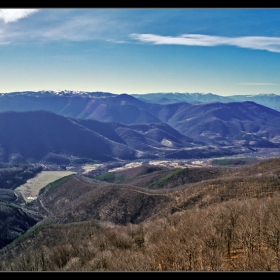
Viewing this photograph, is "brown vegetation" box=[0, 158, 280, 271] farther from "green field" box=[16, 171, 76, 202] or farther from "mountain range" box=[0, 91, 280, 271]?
"green field" box=[16, 171, 76, 202]

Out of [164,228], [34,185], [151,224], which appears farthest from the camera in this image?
[34,185]

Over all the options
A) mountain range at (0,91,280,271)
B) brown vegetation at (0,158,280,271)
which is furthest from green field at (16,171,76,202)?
brown vegetation at (0,158,280,271)

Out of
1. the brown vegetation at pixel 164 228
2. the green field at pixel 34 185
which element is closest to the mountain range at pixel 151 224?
the brown vegetation at pixel 164 228

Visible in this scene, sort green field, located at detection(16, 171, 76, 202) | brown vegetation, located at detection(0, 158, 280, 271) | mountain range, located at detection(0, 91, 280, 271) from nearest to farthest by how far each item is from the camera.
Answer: brown vegetation, located at detection(0, 158, 280, 271) < mountain range, located at detection(0, 91, 280, 271) < green field, located at detection(16, 171, 76, 202)

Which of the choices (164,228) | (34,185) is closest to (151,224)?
(164,228)

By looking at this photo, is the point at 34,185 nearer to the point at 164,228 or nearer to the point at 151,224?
the point at 151,224

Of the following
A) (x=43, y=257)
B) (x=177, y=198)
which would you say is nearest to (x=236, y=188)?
(x=177, y=198)

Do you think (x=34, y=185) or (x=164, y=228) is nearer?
(x=164, y=228)

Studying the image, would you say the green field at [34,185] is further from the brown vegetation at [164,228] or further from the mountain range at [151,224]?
the brown vegetation at [164,228]

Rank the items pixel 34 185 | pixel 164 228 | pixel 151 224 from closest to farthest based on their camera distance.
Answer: pixel 164 228 → pixel 151 224 → pixel 34 185

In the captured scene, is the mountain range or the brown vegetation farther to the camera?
the mountain range
